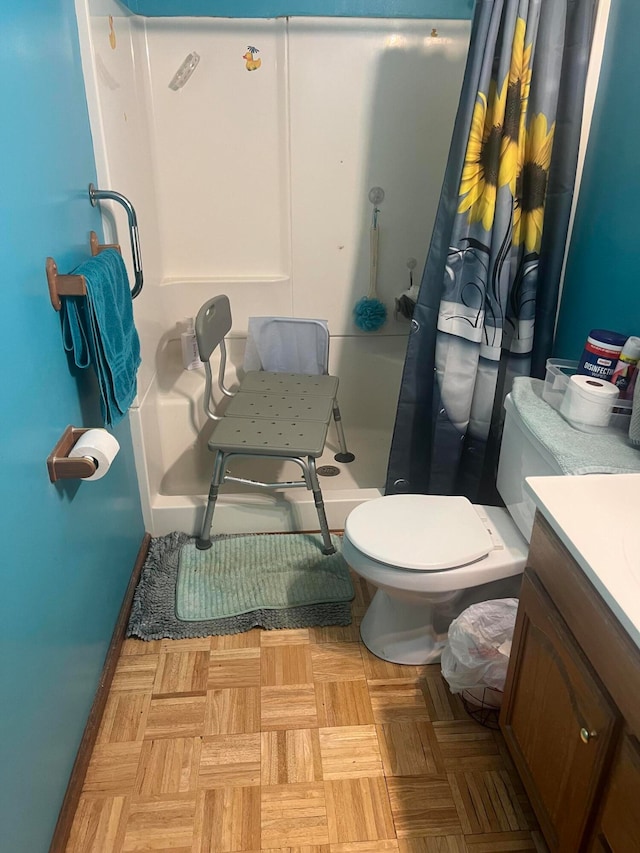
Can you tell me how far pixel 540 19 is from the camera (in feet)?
5.47

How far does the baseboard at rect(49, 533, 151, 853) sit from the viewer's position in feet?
4.24

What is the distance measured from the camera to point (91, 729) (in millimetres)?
1510

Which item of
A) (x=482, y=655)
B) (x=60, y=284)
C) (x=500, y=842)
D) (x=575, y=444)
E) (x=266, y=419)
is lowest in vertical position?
(x=500, y=842)

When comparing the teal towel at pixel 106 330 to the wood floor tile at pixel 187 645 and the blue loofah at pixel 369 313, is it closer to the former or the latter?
the wood floor tile at pixel 187 645

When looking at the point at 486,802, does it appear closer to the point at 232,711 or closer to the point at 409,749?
the point at 409,749

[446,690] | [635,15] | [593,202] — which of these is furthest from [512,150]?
[446,690]

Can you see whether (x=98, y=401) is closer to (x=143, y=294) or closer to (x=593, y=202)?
(x=143, y=294)

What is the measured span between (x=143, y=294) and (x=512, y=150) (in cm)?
124

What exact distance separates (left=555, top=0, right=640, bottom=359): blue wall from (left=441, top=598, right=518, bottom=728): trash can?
83 cm

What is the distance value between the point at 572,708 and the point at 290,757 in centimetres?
74

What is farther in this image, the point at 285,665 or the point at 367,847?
the point at 285,665

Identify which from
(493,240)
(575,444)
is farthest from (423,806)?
(493,240)

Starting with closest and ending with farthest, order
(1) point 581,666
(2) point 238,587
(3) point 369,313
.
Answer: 1. (1) point 581,666
2. (2) point 238,587
3. (3) point 369,313

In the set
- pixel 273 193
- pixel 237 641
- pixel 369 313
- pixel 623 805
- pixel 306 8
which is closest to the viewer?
pixel 623 805
